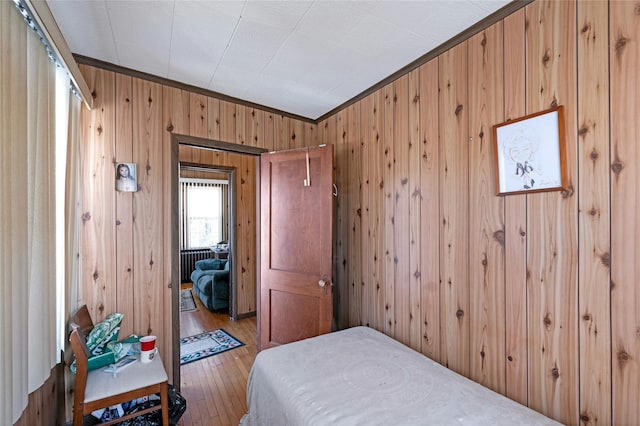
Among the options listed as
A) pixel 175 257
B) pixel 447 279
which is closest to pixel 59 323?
pixel 175 257

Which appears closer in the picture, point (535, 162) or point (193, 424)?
point (535, 162)

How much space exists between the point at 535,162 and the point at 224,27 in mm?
1849

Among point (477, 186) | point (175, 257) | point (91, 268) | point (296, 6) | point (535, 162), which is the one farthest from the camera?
point (175, 257)

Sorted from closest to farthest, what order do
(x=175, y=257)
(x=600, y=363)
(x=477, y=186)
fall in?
1. (x=600, y=363)
2. (x=477, y=186)
3. (x=175, y=257)

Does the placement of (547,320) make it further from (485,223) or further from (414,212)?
(414,212)

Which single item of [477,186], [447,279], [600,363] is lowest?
[600,363]

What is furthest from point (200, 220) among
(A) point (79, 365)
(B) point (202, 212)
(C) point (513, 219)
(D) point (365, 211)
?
(C) point (513, 219)

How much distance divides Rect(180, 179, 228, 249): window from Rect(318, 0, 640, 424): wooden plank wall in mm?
5531

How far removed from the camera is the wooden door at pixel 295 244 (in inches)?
98.0

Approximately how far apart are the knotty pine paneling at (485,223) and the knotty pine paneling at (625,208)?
1.43 feet

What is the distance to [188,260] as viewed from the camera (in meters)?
6.64

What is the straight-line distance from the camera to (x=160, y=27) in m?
1.69

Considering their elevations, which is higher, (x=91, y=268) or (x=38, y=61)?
(x=38, y=61)

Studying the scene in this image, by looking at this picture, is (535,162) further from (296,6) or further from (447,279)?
(296,6)
